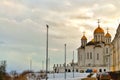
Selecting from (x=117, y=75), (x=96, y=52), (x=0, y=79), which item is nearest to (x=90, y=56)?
(x=96, y=52)

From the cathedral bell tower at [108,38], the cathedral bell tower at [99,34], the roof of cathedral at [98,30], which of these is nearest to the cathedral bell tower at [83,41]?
the cathedral bell tower at [99,34]

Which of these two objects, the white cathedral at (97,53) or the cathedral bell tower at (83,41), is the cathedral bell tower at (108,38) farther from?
the cathedral bell tower at (83,41)

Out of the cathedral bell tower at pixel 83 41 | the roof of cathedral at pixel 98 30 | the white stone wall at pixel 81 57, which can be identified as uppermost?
the roof of cathedral at pixel 98 30

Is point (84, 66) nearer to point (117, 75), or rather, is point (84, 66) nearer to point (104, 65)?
point (104, 65)

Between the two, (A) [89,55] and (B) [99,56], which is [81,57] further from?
(B) [99,56]

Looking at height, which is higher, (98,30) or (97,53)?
(98,30)

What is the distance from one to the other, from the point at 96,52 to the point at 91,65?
5.24 metres

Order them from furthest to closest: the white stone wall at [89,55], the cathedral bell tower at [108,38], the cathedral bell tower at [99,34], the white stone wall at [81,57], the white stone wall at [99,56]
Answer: the white stone wall at [81,57] < the cathedral bell tower at [108,38] < the white stone wall at [89,55] < the white stone wall at [99,56] < the cathedral bell tower at [99,34]

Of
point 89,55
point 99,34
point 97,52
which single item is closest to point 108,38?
point 99,34

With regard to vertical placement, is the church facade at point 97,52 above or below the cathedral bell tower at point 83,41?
below

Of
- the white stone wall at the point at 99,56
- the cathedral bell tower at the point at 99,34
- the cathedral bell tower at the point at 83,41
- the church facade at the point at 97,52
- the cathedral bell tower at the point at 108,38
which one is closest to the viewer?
the cathedral bell tower at the point at 99,34

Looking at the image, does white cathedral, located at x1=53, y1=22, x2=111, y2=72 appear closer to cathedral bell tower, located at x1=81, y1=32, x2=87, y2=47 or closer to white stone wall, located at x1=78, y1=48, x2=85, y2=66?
white stone wall, located at x1=78, y1=48, x2=85, y2=66

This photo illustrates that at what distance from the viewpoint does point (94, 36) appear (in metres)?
136

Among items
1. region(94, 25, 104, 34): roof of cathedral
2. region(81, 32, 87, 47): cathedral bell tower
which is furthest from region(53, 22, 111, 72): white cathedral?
region(81, 32, 87, 47): cathedral bell tower
